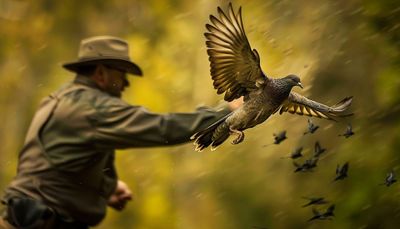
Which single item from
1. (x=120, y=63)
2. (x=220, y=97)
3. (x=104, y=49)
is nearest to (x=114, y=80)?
(x=120, y=63)

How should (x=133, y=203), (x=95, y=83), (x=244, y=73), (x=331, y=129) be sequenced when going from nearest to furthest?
(x=244, y=73)
(x=331, y=129)
(x=95, y=83)
(x=133, y=203)

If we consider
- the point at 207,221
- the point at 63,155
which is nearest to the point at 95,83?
the point at 63,155

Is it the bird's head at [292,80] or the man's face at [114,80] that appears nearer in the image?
the bird's head at [292,80]

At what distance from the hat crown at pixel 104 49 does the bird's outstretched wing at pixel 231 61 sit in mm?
1463

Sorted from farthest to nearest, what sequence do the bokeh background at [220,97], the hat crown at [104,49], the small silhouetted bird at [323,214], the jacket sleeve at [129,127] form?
the hat crown at [104,49], the jacket sleeve at [129,127], the bokeh background at [220,97], the small silhouetted bird at [323,214]

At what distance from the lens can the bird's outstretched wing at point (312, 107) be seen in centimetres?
51

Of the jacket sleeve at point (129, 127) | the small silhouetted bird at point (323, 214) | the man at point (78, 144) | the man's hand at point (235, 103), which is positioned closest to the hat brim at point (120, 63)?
the man at point (78, 144)

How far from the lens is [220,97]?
524 millimetres

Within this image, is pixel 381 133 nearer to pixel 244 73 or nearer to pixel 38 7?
pixel 244 73

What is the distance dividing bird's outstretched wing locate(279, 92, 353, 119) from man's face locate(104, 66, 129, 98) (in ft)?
4.24

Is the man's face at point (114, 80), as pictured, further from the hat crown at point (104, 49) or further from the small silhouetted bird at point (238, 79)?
the small silhouetted bird at point (238, 79)

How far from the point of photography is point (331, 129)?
3.96 ft

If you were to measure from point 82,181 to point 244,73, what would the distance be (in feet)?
4.95

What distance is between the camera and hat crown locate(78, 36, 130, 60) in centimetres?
197
